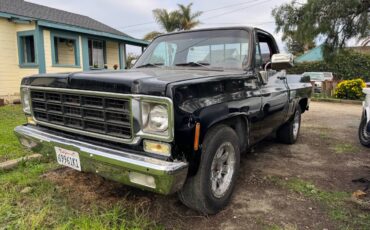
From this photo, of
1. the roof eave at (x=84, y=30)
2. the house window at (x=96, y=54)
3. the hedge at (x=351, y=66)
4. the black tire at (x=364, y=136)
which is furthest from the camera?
the hedge at (x=351, y=66)

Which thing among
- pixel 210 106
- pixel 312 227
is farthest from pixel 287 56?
pixel 312 227

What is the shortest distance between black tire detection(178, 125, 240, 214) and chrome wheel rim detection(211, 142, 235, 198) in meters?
0.03

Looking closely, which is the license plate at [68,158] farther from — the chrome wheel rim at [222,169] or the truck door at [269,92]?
the truck door at [269,92]

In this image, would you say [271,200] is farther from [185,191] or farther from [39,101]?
[39,101]

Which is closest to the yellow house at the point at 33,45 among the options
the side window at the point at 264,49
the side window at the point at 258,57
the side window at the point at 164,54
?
the side window at the point at 164,54

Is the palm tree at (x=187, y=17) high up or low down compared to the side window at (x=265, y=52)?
up

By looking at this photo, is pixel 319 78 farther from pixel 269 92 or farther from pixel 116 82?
pixel 116 82

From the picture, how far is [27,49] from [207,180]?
40.1 ft

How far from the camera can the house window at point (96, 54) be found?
1453 centimetres

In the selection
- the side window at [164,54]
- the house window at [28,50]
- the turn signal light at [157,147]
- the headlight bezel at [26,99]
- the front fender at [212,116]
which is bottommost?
the turn signal light at [157,147]

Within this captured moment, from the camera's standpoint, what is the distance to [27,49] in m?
12.2

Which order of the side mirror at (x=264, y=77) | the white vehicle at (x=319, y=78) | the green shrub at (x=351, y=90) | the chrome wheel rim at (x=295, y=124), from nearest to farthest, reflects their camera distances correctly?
1. the side mirror at (x=264, y=77)
2. the chrome wheel rim at (x=295, y=124)
3. the green shrub at (x=351, y=90)
4. the white vehicle at (x=319, y=78)

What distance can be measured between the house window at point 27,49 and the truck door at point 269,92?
33.6 feet

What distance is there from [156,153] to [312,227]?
1627 mm
